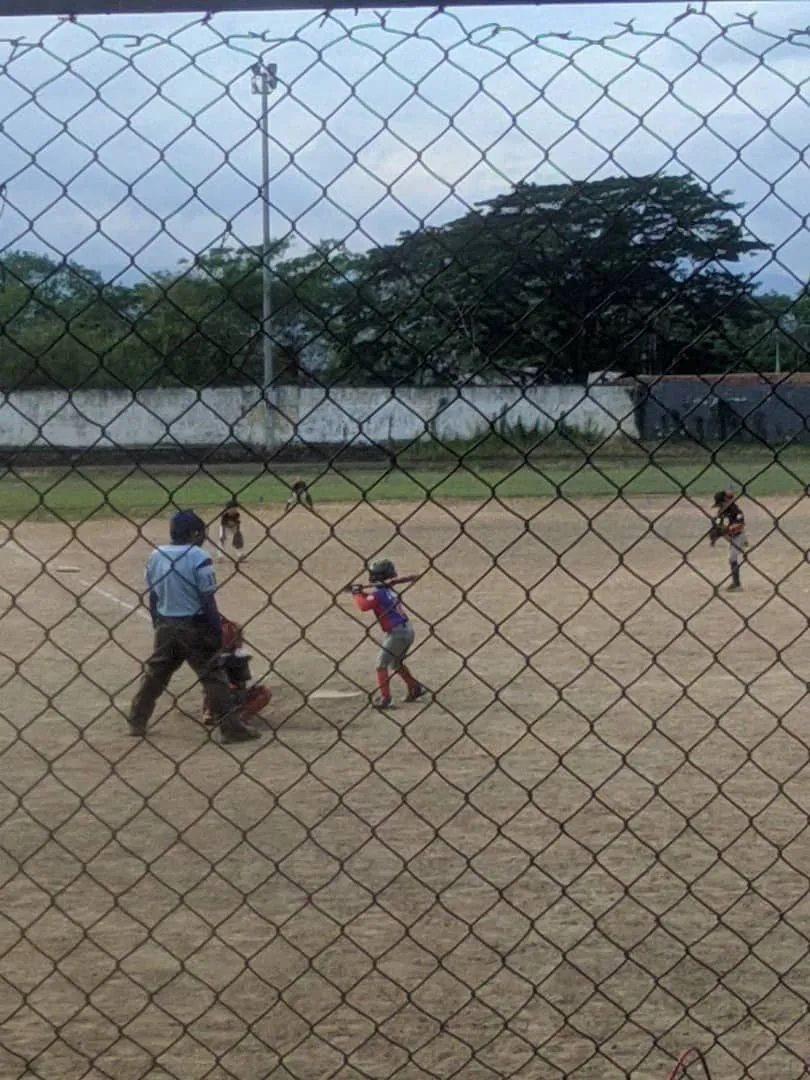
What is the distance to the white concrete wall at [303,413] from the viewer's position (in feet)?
11.3

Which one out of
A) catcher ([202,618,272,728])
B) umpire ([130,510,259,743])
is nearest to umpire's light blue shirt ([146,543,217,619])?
umpire ([130,510,259,743])

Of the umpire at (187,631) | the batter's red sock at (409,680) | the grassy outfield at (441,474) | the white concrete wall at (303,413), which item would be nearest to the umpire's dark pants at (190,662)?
the umpire at (187,631)

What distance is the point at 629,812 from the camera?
24.8ft

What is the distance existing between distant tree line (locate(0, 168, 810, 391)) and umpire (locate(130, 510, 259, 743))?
17.0 feet

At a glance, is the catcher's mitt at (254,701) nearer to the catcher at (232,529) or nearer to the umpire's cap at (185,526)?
the umpire's cap at (185,526)

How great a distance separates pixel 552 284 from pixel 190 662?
628 centimetres

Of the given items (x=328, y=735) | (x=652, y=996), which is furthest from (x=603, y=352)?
Answer: (x=328, y=735)

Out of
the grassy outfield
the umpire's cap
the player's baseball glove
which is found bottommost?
the umpire's cap

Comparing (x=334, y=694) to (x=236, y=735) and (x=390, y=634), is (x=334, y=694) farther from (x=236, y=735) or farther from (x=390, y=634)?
(x=236, y=735)

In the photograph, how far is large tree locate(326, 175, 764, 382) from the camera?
3205 mm

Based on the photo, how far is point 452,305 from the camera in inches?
128

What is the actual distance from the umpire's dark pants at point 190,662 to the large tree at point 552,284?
547cm

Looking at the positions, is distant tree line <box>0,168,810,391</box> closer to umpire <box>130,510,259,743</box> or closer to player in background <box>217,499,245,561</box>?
umpire <box>130,510,259,743</box>

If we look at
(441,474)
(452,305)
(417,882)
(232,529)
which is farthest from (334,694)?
(452,305)
